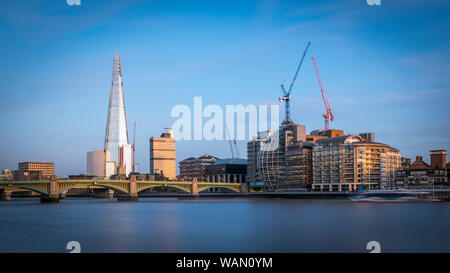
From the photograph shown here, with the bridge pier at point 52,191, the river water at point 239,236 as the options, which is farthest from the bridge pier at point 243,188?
the river water at point 239,236

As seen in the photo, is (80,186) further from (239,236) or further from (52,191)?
(239,236)

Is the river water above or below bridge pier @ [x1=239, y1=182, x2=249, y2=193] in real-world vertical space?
above

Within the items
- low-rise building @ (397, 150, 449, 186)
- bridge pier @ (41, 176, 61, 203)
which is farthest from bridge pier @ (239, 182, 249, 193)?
bridge pier @ (41, 176, 61, 203)

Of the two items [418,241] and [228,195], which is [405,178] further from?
[418,241]

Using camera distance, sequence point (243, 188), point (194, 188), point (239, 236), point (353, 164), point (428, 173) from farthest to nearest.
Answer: point (243, 188) < point (194, 188) < point (353, 164) < point (428, 173) < point (239, 236)

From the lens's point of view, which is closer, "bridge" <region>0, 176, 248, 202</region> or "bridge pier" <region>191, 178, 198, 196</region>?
"bridge" <region>0, 176, 248, 202</region>

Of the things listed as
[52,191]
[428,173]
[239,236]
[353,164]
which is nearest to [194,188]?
[353,164]

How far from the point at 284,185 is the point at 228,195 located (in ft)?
64.4

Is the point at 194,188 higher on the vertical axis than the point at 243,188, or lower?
higher

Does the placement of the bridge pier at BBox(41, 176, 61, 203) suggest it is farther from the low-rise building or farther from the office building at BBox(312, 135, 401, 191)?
the low-rise building

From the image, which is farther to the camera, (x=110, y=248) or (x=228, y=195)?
(x=228, y=195)

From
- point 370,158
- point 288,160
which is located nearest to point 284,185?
point 288,160

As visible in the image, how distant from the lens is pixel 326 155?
152 m

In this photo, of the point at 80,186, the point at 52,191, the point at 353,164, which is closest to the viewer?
the point at 52,191
